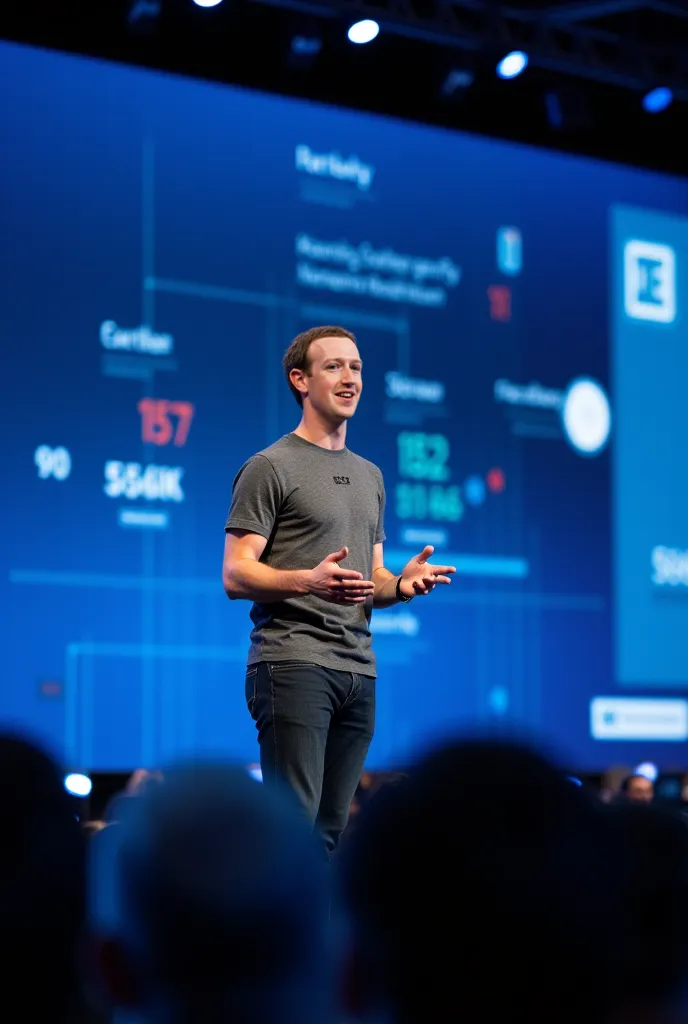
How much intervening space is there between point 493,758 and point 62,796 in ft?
0.82

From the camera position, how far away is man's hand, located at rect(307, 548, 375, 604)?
288cm

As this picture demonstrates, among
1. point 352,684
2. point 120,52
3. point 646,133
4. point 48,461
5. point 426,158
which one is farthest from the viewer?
point 646,133

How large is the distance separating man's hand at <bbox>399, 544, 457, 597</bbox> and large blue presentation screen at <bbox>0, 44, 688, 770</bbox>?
2.84 meters

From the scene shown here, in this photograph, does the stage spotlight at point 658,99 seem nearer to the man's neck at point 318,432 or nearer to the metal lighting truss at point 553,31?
the metal lighting truss at point 553,31

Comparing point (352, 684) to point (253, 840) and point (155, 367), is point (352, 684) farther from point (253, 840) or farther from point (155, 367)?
point (155, 367)

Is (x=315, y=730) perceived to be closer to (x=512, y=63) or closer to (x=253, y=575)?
(x=253, y=575)

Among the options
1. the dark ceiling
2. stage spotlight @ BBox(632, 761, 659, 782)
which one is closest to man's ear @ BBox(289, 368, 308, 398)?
the dark ceiling

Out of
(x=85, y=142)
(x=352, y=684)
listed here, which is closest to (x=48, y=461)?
(x=85, y=142)

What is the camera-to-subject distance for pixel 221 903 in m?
0.75

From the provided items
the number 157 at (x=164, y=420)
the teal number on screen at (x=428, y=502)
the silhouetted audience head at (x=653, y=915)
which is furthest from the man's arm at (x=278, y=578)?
→ the teal number on screen at (x=428, y=502)

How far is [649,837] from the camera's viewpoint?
94 cm

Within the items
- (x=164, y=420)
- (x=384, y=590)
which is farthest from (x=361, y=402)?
(x=384, y=590)

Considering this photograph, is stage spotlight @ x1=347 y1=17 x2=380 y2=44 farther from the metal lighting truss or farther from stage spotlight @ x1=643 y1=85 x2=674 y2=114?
stage spotlight @ x1=643 y1=85 x2=674 y2=114

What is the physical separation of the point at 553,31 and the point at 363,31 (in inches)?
58.8
